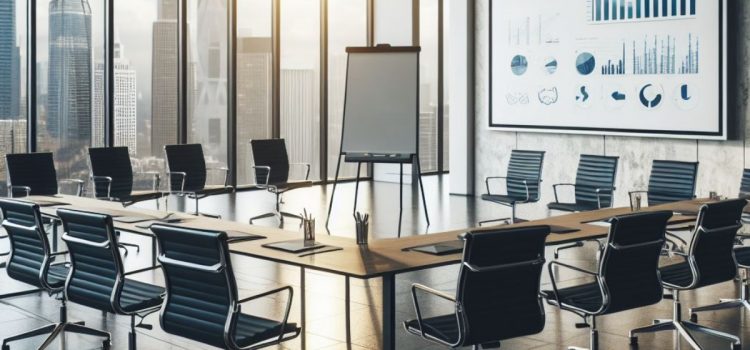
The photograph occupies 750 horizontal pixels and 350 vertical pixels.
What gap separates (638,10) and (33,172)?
6676 mm

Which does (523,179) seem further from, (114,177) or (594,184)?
(114,177)

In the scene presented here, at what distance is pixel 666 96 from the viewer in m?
10.5

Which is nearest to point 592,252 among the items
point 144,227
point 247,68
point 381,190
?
point 144,227

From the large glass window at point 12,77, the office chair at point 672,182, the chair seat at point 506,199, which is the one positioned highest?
the large glass window at point 12,77

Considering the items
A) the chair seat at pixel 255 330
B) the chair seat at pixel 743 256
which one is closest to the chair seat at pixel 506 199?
the chair seat at pixel 743 256

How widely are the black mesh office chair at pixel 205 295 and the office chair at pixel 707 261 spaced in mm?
2252

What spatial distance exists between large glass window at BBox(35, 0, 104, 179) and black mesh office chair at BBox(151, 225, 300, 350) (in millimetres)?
8080

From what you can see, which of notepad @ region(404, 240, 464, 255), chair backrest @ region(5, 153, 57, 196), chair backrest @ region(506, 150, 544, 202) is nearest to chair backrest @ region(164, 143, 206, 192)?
chair backrest @ region(5, 153, 57, 196)

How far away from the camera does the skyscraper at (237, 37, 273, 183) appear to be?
14.1 m

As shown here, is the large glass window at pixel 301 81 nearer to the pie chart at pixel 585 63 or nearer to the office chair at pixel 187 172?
the office chair at pixel 187 172

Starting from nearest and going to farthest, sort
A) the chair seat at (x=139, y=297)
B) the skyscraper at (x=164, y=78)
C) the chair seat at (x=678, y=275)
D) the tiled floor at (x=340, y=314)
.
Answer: the chair seat at (x=139, y=297)
the chair seat at (x=678, y=275)
the tiled floor at (x=340, y=314)
the skyscraper at (x=164, y=78)

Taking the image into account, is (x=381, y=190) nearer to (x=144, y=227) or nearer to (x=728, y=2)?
(x=728, y=2)

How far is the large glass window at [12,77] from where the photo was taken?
437 inches

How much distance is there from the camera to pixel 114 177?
30.1 ft
